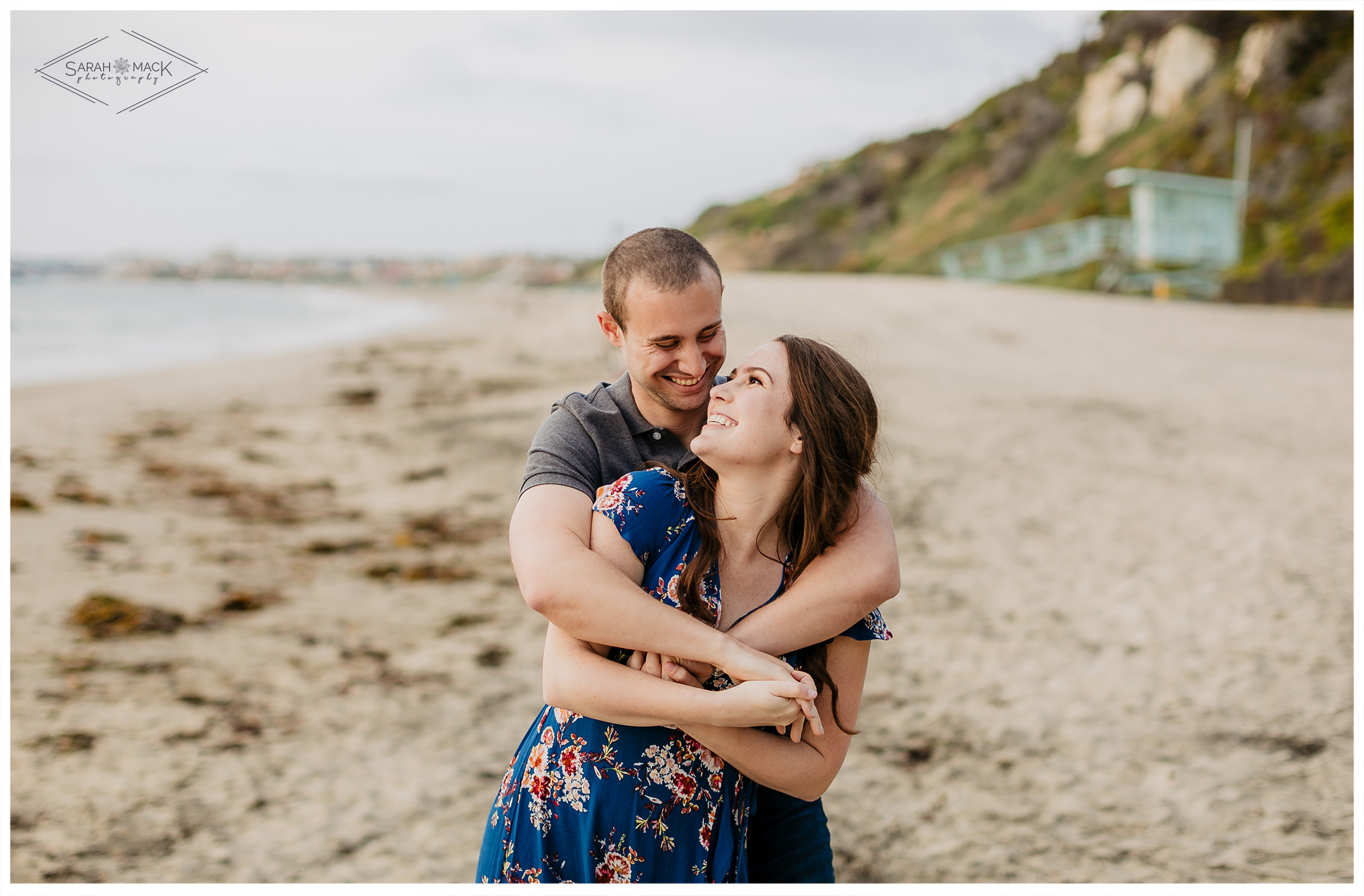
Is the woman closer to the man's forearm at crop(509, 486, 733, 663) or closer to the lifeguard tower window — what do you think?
the man's forearm at crop(509, 486, 733, 663)

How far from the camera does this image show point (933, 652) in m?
5.80

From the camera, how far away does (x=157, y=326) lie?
33719 mm

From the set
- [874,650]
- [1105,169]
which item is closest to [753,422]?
[874,650]

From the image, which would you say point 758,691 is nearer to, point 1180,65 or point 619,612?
point 619,612

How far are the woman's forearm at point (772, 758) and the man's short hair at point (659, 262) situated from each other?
0.90 meters

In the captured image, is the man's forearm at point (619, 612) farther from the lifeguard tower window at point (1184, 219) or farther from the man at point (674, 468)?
the lifeguard tower window at point (1184, 219)

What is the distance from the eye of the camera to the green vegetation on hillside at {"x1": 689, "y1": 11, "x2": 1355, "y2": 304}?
23.4 m

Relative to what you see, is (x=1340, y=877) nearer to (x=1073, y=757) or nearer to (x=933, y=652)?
(x=1073, y=757)

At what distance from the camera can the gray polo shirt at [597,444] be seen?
1963mm

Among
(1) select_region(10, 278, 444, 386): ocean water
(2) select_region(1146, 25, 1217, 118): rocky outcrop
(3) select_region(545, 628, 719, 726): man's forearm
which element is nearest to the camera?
(3) select_region(545, 628, 719, 726): man's forearm

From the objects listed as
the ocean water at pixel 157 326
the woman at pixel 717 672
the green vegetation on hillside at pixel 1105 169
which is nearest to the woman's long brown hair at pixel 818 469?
the woman at pixel 717 672

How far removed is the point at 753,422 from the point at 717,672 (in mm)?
510

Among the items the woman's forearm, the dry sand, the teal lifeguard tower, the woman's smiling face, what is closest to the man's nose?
the woman's smiling face
